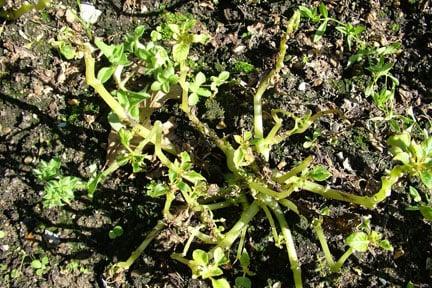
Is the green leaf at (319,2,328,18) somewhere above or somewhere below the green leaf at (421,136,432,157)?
above

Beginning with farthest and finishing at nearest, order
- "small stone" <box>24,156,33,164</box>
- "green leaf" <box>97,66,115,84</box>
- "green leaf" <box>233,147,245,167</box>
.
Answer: "small stone" <box>24,156,33,164</box>, "green leaf" <box>233,147,245,167</box>, "green leaf" <box>97,66,115,84</box>

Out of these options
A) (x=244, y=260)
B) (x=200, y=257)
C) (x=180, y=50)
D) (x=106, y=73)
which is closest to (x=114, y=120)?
(x=106, y=73)

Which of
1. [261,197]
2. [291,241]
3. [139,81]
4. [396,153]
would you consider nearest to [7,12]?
[139,81]

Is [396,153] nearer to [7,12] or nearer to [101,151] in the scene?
[101,151]

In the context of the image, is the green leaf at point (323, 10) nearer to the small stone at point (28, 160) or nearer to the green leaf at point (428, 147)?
the green leaf at point (428, 147)

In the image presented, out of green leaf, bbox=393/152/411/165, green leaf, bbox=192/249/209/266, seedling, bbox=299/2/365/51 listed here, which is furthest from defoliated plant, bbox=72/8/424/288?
seedling, bbox=299/2/365/51

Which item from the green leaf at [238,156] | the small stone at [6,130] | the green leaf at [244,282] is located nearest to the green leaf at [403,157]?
the green leaf at [238,156]

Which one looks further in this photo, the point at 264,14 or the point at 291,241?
the point at 264,14

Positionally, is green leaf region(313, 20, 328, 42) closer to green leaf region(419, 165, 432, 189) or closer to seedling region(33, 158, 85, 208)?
green leaf region(419, 165, 432, 189)

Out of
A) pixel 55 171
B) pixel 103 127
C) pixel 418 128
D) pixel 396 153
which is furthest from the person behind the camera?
pixel 418 128
